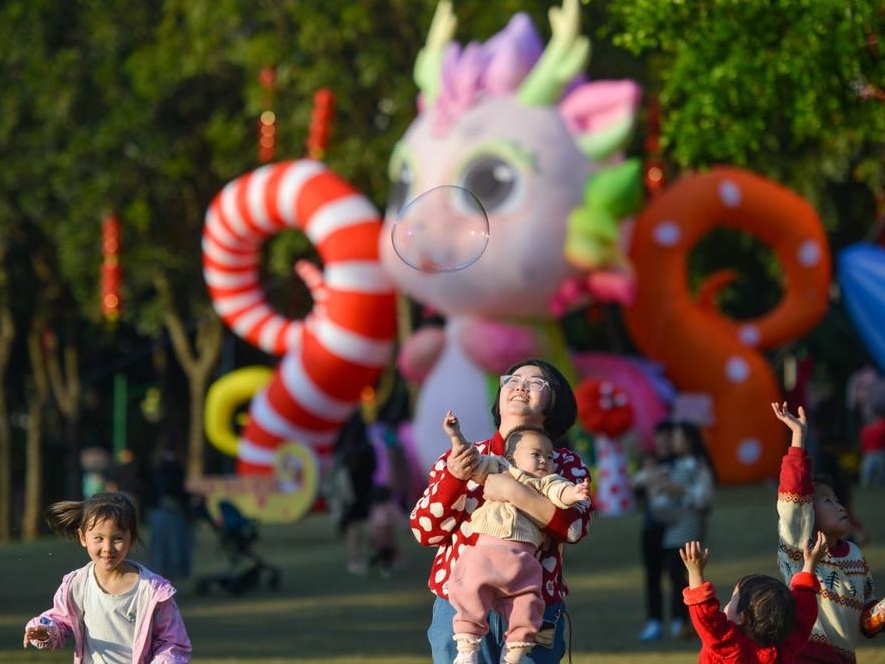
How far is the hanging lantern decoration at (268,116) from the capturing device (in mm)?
24391

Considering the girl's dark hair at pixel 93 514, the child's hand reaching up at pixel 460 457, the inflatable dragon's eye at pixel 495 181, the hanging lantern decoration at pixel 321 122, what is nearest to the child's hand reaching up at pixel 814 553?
the child's hand reaching up at pixel 460 457

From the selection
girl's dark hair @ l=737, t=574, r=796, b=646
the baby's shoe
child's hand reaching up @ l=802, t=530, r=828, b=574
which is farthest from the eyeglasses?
child's hand reaching up @ l=802, t=530, r=828, b=574

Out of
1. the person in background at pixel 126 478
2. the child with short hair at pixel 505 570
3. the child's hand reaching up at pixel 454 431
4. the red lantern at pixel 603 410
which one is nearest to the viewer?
the child's hand reaching up at pixel 454 431

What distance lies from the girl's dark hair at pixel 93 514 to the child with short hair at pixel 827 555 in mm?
2078

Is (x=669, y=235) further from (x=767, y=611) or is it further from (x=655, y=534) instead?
(x=767, y=611)

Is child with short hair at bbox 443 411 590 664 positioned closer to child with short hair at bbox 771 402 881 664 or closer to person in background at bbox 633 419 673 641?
child with short hair at bbox 771 402 881 664

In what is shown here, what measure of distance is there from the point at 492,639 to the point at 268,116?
19335mm

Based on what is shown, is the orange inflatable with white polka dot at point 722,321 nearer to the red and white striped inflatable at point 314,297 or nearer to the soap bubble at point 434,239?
the red and white striped inflatable at point 314,297

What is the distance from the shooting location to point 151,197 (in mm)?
27328

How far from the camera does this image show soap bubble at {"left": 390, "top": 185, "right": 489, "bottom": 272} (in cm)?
819

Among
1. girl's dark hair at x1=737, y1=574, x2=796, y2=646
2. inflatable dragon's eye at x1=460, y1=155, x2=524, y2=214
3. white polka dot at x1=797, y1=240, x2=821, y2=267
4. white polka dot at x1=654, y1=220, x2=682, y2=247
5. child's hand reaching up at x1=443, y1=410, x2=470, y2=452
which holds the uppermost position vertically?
inflatable dragon's eye at x1=460, y1=155, x2=524, y2=214

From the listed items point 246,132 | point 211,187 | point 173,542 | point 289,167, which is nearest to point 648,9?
point 173,542

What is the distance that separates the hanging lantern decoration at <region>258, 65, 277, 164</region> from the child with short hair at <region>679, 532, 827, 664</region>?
760 inches

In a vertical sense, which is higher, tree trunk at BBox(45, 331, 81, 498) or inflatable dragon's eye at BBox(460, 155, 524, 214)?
inflatable dragon's eye at BBox(460, 155, 524, 214)
